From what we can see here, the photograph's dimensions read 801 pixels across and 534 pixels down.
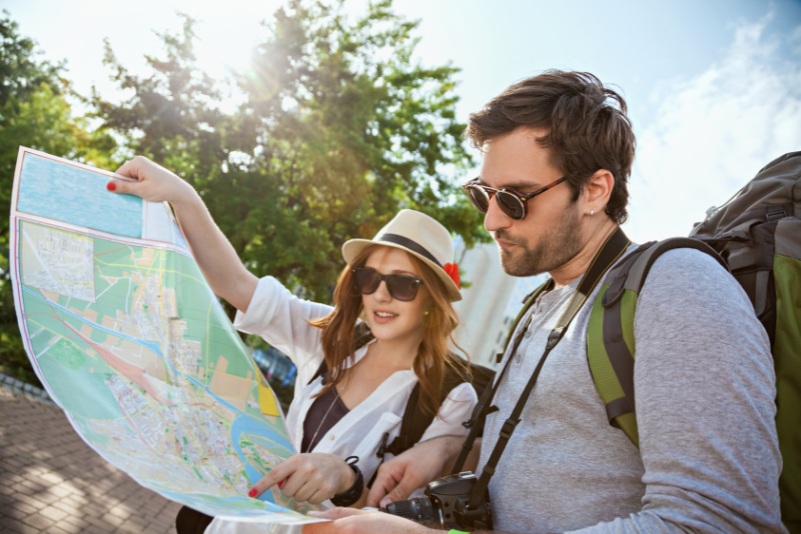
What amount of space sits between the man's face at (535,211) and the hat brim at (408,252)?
25.9 inches

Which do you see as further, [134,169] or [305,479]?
[134,169]

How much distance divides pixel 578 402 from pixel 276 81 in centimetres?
1150

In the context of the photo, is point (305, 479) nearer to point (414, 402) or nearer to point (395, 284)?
point (414, 402)

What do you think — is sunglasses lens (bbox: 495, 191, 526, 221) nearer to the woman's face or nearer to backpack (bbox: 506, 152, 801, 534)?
backpack (bbox: 506, 152, 801, 534)

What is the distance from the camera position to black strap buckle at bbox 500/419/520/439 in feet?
5.17

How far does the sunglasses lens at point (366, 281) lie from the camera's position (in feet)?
8.33

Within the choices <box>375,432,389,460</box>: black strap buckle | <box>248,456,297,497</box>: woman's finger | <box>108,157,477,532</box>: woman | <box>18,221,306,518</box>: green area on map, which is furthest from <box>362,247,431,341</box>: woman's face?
<box>248,456,297,497</box>: woman's finger

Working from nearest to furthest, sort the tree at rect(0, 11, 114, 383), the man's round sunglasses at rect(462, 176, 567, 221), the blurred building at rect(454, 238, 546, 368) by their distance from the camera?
1. the man's round sunglasses at rect(462, 176, 567, 221)
2. the tree at rect(0, 11, 114, 383)
3. the blurred building at rect(454, 238, 546, 368)

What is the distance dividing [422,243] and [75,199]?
5.02 ft

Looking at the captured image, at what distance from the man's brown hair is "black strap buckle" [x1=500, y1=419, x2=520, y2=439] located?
0.85m

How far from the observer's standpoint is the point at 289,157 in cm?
1214

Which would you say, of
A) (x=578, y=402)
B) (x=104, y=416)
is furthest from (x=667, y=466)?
(x=104, y=416)

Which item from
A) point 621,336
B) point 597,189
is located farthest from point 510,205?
point 621,336

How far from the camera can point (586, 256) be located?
1.87 metres
